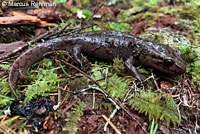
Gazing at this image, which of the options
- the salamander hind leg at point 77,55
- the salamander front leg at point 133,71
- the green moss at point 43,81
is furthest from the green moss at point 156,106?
the salamander hind leg at point 77,55

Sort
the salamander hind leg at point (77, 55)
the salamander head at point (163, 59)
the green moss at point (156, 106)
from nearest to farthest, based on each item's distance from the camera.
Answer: the green moss at point (156, 106)
the salamander head at point (163, 59)
the salamander hind leg at point (77, 55)

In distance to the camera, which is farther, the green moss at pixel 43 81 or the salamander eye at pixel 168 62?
the salamander eye at pixel 168 62

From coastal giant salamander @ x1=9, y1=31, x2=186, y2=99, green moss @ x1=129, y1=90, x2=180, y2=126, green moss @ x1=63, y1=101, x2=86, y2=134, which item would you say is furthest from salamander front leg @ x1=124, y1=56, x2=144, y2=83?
green moss @ x1=63, y1=101, x2=86, y2=134

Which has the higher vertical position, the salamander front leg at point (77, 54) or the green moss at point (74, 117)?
the salamander front leg at point (77, 54)

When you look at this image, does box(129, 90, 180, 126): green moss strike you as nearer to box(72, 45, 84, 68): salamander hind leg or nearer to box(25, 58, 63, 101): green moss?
box(25, 58, 63, 101): green moss

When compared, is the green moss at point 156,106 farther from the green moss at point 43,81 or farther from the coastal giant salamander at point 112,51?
the green moss at point 43,81

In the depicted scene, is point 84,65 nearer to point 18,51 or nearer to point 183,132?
point 18,51

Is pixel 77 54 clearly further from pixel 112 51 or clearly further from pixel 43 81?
pixel 43 81

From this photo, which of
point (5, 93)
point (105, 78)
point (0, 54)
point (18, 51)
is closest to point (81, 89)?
point (105, 78)
